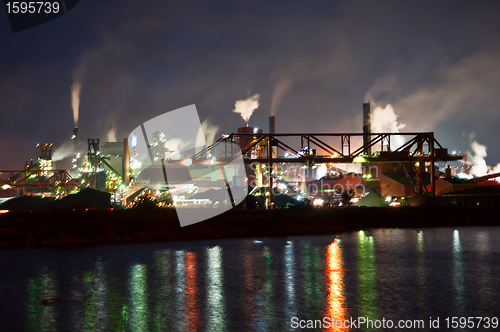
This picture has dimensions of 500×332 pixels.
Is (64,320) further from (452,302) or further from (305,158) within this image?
(305,158)

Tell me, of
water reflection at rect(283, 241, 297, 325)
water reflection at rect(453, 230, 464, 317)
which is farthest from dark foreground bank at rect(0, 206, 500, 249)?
water reflection at rect(453, 230, 464, 317)

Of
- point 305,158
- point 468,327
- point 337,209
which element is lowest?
point 468,327

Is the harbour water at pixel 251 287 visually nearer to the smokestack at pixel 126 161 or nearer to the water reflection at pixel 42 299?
the water reflection at pixel 42 299

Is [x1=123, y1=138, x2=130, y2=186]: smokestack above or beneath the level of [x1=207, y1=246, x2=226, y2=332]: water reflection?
above

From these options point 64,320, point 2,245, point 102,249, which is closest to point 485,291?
point 64,320

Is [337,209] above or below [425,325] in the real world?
above

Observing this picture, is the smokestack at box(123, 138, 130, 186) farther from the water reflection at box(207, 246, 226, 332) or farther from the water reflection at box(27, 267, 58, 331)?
the water reflection at box(27, 267, 58, 331)
